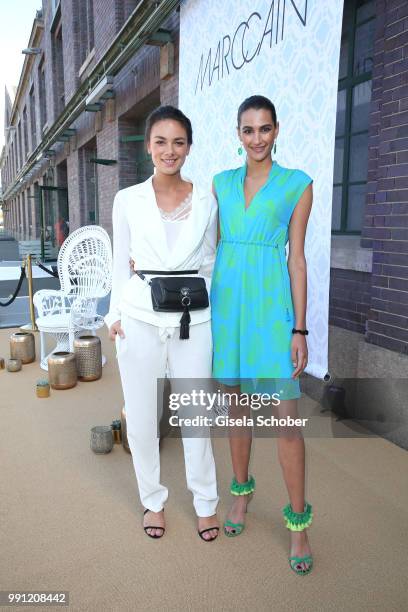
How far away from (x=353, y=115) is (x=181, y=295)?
313 cm

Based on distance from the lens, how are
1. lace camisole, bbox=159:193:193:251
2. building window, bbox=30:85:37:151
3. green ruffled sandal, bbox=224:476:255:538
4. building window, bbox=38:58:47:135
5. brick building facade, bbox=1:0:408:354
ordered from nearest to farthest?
lace camisole, bbox=159:193:193:251
green ruffled sandal, bbox=224:476:255:538
brick building facade, bbox=1:0:408:354
building window, bbox=38:58:47:135
building window, bbox=30:85:37:151

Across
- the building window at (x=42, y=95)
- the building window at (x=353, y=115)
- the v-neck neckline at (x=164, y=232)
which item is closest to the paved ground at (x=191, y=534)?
the v-neck neckline at (x=164, y=232)

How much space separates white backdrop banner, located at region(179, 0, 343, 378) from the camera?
Result: 2.97 meters

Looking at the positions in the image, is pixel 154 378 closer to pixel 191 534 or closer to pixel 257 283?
pixel 257 283

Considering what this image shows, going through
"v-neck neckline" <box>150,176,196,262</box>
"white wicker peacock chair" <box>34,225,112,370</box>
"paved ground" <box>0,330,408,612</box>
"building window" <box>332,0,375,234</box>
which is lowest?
"paved ground" <box>0,330,408,612</box>

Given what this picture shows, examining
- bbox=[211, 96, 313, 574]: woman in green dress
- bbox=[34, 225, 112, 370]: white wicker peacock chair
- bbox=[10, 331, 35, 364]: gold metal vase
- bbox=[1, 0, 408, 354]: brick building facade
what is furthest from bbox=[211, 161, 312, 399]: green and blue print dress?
bbox=[10, 331, 35, 364]: gold metal vase

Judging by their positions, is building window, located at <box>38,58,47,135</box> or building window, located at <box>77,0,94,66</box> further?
building window, located at <box>38,58,47,135</box>

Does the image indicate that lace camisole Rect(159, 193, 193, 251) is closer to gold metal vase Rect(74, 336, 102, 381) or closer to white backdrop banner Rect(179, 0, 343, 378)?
white backdrop banner Rect(179, 0, 343, 378)

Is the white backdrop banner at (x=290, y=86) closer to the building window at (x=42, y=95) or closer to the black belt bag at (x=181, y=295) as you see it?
the black belt bag at (x=181, y=295)

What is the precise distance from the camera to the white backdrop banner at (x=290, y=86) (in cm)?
297

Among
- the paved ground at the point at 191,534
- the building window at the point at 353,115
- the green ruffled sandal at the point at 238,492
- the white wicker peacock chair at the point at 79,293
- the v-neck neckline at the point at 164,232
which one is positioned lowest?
the paved ground at the point at 191,534

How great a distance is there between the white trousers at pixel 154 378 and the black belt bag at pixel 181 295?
0.26ft

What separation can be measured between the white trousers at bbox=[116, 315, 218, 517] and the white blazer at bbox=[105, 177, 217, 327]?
0.06m

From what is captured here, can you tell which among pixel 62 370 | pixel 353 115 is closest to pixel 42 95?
pixel 62 370
